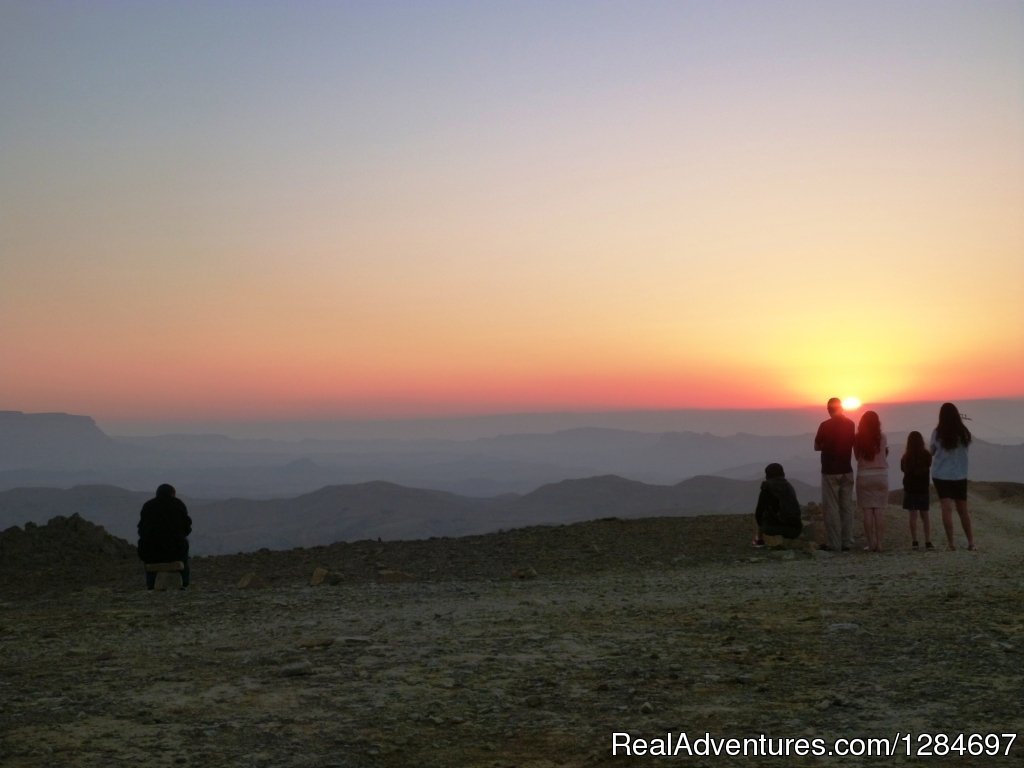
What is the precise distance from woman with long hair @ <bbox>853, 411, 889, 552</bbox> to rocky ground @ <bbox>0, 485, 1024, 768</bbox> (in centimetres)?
119

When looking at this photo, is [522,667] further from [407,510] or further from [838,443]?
[407,510]

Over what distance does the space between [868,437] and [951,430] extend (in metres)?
1.15

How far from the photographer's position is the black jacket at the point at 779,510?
50.3ft

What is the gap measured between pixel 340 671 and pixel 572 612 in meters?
3.15

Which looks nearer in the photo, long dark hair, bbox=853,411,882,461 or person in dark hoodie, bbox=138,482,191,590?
person in dark hoodie, bbox=138,482,191,590

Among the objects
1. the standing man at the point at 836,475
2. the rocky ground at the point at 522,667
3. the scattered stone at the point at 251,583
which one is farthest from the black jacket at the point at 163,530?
the standing man at the point at 836,475

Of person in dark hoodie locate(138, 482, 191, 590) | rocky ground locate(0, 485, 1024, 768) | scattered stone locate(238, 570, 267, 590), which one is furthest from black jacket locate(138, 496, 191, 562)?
scattered stone locate(238, 570, 267, 590)

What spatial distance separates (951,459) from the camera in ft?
47.0

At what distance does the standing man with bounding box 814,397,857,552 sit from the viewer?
14656mm

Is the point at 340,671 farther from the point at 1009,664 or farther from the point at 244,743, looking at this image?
the point at 1009,664

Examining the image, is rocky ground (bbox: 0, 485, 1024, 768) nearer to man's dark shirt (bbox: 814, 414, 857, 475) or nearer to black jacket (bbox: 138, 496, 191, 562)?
black jacket (bbox: 138, 496, 191, 562)

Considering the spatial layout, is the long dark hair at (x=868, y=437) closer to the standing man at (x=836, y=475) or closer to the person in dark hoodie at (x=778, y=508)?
the standing man at (x=836, y=475)

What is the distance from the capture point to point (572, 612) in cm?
1002

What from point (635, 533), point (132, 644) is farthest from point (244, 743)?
point (635, 533)
